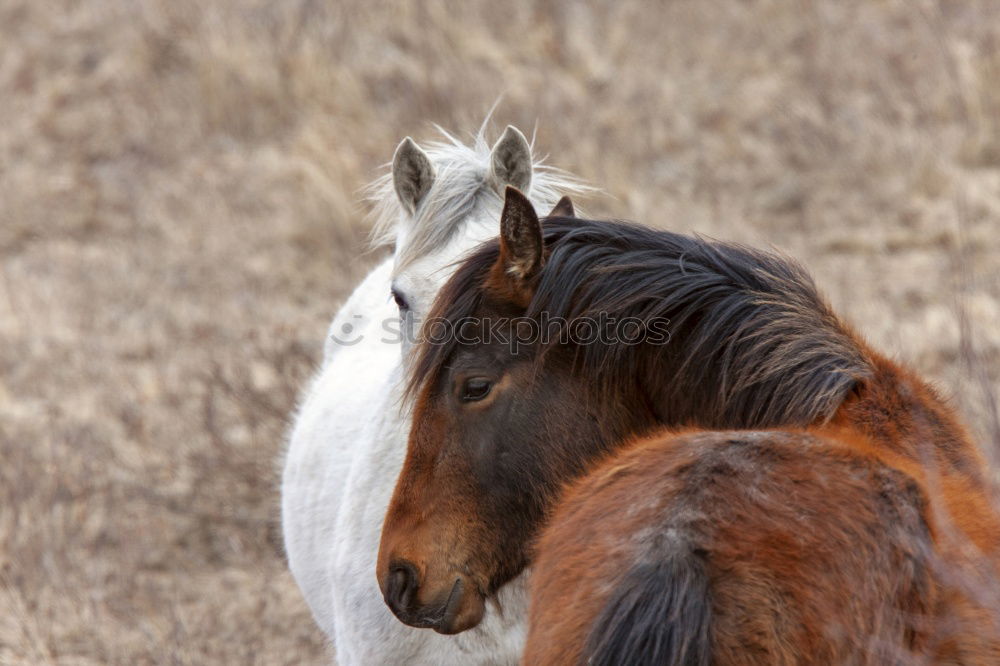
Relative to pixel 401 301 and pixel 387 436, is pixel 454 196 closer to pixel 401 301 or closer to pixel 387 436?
pixel 401 301

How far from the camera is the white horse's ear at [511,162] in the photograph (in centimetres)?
340

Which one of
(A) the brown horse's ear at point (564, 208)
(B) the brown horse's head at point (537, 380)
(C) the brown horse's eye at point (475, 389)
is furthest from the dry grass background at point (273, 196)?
(A) the brown horse's ear at point (564, 208)

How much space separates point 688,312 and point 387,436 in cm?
112

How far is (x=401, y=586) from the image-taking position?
245 centimetres

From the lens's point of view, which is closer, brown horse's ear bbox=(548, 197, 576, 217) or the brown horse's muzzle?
the brown horse's muzzle

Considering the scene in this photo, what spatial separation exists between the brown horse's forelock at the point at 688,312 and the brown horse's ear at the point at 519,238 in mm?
41

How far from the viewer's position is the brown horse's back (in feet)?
5.25

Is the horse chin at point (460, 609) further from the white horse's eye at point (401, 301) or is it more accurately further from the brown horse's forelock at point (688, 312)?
the white horse's eye at point (401, 301)

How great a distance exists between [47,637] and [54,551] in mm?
980

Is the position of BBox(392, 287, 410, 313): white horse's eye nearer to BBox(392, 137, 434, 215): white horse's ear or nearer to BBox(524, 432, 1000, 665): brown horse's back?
BBox(392, 137, 434, 215): white horse's ear

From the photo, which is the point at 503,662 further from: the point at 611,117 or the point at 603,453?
the point at 611,117

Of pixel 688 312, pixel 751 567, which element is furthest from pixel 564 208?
pixel 751 567

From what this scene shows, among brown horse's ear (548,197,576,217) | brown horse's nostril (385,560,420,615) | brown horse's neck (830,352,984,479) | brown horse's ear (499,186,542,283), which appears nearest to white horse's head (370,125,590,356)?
brown horse's ear (548,197,576,217)

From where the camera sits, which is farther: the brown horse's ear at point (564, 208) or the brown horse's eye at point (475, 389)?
the brown horse's ear at point (564, 208)
